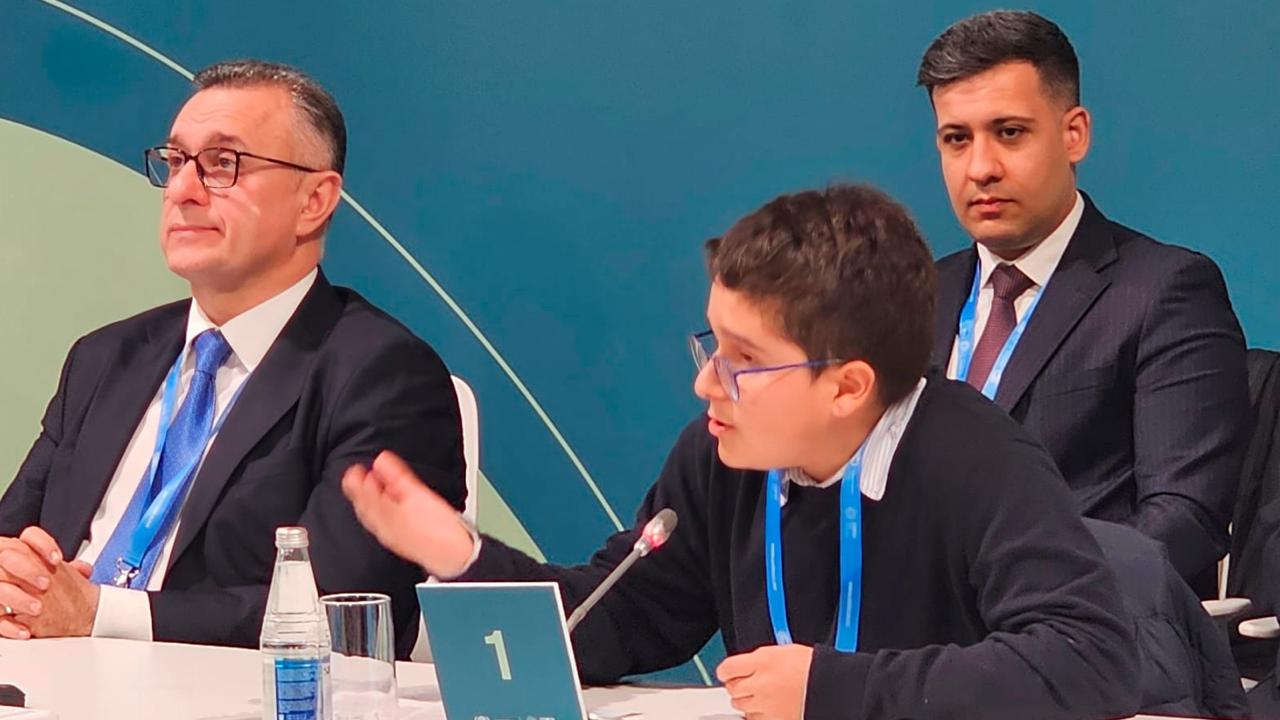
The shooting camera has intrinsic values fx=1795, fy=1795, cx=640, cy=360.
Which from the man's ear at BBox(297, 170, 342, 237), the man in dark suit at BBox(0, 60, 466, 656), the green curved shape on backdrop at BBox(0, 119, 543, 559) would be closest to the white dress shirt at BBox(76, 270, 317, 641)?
the man in dark suit at BBox(0, 60, 466, 656)

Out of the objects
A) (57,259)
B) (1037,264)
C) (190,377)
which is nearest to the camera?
(190,377)

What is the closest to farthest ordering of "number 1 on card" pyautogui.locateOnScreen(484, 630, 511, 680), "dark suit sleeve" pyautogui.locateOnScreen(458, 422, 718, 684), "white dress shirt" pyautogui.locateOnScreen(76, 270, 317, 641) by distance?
"number 1 on card" pyautogui.locateOnScreen(484, 630, 511, 680) < "dark suit sleeve" pyautogui.locateOnScreen(458, 422, 718, 684) < "white dress shirt" pyautogui.locateOnScreen(76, 270, 317, 641)

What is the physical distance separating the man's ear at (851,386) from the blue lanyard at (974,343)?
131cm

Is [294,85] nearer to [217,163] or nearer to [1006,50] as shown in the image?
[217,163]

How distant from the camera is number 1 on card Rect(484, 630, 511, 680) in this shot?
1.82 meters

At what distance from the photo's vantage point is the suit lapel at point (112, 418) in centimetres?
311

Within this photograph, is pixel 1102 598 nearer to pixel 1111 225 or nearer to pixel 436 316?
pixel 1111 225

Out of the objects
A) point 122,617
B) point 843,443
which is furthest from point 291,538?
point 122,617

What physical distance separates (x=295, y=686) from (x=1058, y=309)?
1.93m

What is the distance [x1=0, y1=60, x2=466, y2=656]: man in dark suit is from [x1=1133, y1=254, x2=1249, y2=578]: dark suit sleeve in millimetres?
1234

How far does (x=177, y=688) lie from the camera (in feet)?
7.19

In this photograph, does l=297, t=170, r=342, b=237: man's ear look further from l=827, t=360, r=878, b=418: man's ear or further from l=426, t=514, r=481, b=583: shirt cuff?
l=827, t=360, r=878, b=418: man's ear

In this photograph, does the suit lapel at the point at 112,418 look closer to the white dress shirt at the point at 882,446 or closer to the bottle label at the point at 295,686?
the bottle label at the point at 295,686

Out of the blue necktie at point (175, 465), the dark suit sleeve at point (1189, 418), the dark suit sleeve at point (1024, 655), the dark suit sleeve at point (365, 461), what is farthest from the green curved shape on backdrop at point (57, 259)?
the dark suit sleeve at point (1024, 655)
